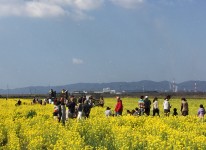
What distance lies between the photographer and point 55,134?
18219 mm

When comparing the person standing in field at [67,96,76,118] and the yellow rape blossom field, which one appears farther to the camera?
the person standing in field at [67,96,76,118]

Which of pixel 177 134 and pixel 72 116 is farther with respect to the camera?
pixel 72 116

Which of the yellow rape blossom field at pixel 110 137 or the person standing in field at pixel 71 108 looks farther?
the person standing in field at pixel 71 108

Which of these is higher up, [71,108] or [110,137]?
[71,108]

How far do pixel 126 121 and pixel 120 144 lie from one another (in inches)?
370

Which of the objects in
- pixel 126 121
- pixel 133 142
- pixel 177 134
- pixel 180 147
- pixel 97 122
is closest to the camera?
pixel 180 147

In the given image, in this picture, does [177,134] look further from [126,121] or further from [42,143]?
[126,121]

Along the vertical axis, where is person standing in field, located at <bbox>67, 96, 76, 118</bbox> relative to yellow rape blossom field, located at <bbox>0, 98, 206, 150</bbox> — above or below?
above

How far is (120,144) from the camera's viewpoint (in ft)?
48.1

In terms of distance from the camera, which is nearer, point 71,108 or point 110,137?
point 110,137

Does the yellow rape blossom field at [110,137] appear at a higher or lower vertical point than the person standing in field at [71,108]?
A: lower

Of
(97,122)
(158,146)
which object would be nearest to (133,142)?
(158,146)

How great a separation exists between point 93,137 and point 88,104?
454 inches

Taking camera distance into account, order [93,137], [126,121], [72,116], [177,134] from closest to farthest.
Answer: [177,134] → [93,137] → [126,121] → [72,116]
